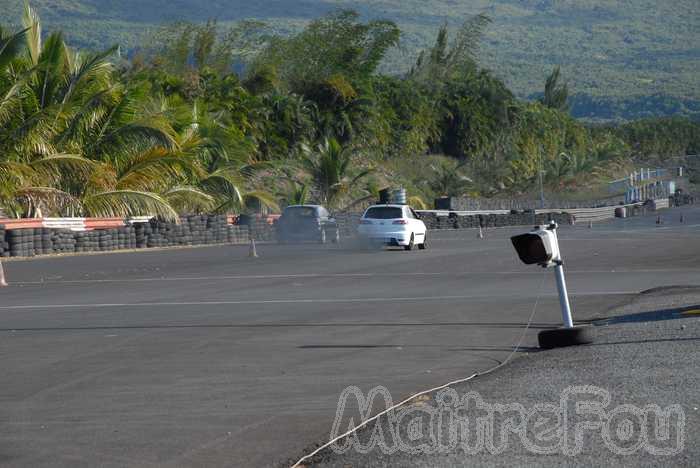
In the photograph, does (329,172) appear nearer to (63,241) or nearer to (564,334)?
(63,241)

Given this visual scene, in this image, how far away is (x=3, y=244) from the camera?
106ft

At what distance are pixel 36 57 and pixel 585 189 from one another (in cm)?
7771

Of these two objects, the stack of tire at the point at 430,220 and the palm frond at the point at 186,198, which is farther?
the stack of tire at the point at 430,220

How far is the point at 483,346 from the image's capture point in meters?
12.0

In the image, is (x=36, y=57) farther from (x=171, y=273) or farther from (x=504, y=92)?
(x=504, y=92)

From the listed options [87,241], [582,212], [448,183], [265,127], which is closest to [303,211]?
[87,241]

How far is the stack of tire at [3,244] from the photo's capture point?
106 ft

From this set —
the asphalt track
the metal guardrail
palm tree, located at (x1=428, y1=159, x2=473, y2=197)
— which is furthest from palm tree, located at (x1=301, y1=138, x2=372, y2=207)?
the asphalt track

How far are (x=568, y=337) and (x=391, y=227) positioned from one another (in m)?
25.2

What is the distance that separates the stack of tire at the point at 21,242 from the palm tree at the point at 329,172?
27864 millimetres

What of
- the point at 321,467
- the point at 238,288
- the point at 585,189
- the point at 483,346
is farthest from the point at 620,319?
the point at 585,189

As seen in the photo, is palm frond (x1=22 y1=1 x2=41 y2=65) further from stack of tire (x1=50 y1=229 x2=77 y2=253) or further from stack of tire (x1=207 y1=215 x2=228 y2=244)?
stack of tire (x1=207 y1=215 x2=228 y2=244)

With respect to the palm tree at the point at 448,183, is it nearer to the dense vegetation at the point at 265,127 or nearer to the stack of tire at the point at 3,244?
the dense vegetation at the point at 265,127

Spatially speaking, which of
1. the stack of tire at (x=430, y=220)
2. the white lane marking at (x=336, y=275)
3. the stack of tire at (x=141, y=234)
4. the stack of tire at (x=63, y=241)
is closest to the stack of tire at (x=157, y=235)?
the stack of tire at (x=141, y=234)
